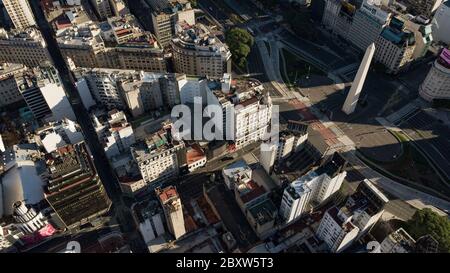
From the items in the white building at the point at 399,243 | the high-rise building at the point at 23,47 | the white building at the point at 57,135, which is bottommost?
the white building at the point at 399,243

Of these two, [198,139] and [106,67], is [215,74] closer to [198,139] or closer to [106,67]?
[198,139]

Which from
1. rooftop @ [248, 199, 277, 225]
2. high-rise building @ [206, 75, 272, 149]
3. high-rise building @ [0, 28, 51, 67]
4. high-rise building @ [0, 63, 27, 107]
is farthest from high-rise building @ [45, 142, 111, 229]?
high-rise building @ [0, 28, 51, 67]

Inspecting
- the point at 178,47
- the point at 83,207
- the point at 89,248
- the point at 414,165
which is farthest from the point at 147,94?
the point at 414,165

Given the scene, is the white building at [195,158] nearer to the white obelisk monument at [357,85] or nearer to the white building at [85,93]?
the white building at [85,93]

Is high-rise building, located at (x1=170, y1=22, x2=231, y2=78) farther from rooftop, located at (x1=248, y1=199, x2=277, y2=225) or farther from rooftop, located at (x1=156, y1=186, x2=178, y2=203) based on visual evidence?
rooftop, located at (x1=156, y1=186, x2=178, y2=203)

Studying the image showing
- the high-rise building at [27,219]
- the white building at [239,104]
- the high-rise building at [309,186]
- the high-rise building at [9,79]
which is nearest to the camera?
the high-rise building at [27,219]

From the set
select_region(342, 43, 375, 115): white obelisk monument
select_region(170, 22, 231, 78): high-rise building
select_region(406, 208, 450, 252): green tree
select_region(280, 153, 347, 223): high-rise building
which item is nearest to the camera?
select_region(406, 208, 450, 252): green tree

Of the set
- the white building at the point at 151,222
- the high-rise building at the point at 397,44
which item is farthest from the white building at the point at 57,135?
the high-rise building at the point at 397,44
